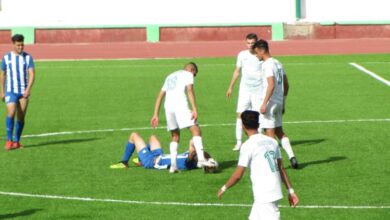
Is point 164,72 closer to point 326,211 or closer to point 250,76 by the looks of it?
point 250,76

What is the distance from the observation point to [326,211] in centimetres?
1655

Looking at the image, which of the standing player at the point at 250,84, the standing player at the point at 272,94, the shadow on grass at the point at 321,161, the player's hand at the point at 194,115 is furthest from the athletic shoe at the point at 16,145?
the shadow on grass at the point at 321,161

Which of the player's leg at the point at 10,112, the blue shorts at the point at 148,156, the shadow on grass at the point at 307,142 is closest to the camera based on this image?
the blue shorts at the point at 148,156

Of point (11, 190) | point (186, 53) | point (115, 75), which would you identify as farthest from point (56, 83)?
point (11, 190)

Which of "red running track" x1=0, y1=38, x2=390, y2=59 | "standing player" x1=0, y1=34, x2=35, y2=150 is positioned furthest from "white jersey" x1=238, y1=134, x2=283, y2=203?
"red running track" x1=0, y1=38, x2=390, y2=59

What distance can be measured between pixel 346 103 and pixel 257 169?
18.6 m

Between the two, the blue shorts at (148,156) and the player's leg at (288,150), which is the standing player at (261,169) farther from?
the blue shorts at (148,156)

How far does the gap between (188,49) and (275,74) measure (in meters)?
34.6

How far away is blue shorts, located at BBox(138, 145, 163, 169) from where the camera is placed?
20344 mm

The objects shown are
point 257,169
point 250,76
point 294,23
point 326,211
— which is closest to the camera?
point 257,169

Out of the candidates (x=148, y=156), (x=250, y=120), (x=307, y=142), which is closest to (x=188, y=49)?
(x=307, y=142)

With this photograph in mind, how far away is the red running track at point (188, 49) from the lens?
51.7m

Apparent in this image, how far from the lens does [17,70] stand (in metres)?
23.1

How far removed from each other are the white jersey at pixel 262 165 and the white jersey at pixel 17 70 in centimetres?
1103
